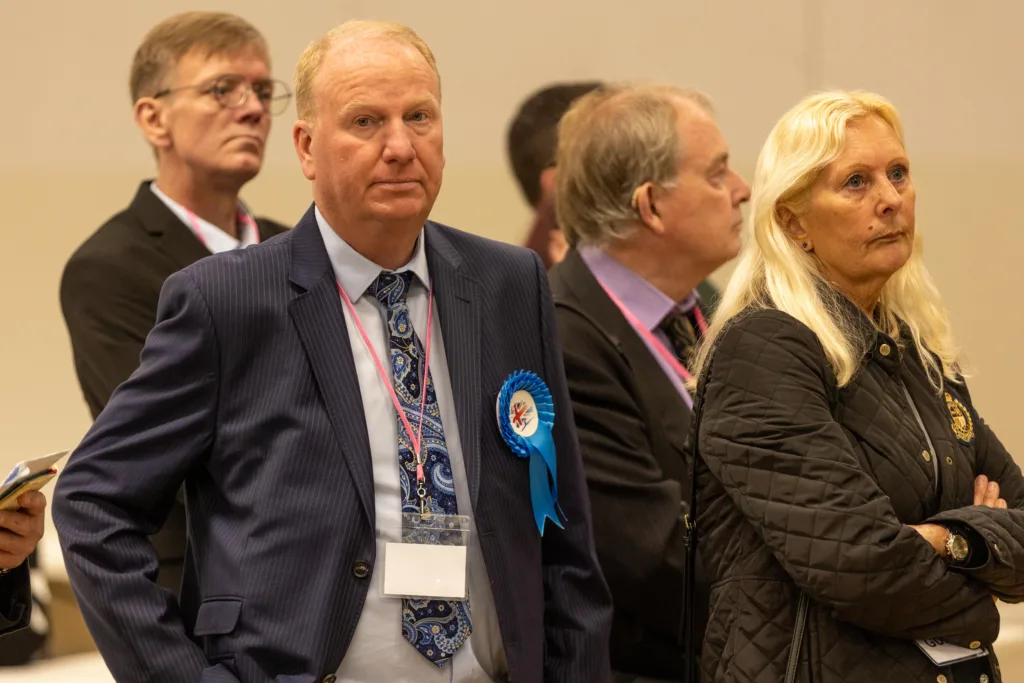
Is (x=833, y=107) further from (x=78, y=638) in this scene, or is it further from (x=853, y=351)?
(x=78, y=638)

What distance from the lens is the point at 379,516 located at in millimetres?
2088

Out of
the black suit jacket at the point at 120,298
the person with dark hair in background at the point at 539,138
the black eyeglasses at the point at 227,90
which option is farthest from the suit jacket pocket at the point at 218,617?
the person with dark hair in background at the point at 539,138

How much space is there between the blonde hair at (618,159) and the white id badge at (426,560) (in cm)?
138

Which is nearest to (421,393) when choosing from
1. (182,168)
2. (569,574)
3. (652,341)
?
(569,574)

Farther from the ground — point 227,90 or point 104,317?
point 227,90

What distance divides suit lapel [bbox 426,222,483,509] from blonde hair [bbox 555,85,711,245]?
3.40 feet

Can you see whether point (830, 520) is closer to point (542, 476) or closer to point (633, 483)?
point (542, 476)

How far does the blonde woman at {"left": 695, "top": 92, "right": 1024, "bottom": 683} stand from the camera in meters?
2.21

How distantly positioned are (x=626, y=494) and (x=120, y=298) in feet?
4.17

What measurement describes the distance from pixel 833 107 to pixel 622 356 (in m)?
0.75

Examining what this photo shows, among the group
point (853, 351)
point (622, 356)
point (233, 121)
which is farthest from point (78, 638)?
point (853, 351)

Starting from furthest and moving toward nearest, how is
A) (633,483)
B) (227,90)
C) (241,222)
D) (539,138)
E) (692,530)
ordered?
(539,138)
(241,222)
(227,90)
(633,483)
(692,530)

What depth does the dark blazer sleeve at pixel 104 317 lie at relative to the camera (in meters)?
3.11

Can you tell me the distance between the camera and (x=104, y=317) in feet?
10.3
